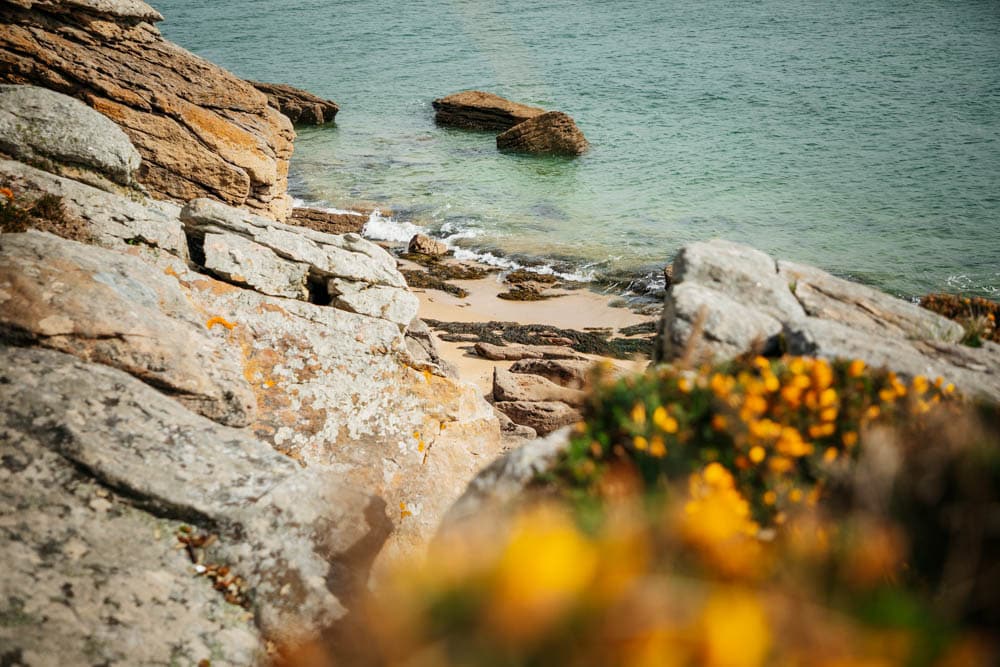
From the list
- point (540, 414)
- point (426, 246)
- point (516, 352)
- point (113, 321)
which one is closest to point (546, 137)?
point (426, 246)

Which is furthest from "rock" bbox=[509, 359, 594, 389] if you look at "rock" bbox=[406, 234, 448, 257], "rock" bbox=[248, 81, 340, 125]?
"rock" bbox=[248, 81, 340, 125]

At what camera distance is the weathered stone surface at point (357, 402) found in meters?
7.13

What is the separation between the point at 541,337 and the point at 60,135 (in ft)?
37.5

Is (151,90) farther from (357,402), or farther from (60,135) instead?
(357,402)

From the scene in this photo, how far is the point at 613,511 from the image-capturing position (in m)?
2.76

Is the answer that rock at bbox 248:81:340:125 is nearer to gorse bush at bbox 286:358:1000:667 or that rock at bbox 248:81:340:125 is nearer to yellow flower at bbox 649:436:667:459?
gorse bush at bbox 286:358:1000:667

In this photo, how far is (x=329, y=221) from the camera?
26156 mm

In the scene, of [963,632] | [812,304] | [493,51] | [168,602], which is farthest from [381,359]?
[493,51]

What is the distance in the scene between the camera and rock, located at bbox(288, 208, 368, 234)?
2538 cm

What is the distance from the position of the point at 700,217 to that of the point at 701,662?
1188 inches

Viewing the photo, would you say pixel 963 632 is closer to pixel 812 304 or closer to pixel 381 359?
pixel 812 304

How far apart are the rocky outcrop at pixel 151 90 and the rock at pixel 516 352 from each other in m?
6.39

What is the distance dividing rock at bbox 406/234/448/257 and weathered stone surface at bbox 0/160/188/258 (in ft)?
53.9

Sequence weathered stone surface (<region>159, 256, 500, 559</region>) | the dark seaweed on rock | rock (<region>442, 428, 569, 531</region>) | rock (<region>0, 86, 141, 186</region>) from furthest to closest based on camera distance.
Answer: the dark seaweed on rock
rock (<region>0, 86, 141, 186</region>)
weathered stone surface (<region>159, 256, 500, 559</region>)
rock (<region>442, 428, 569, 531</region>)
